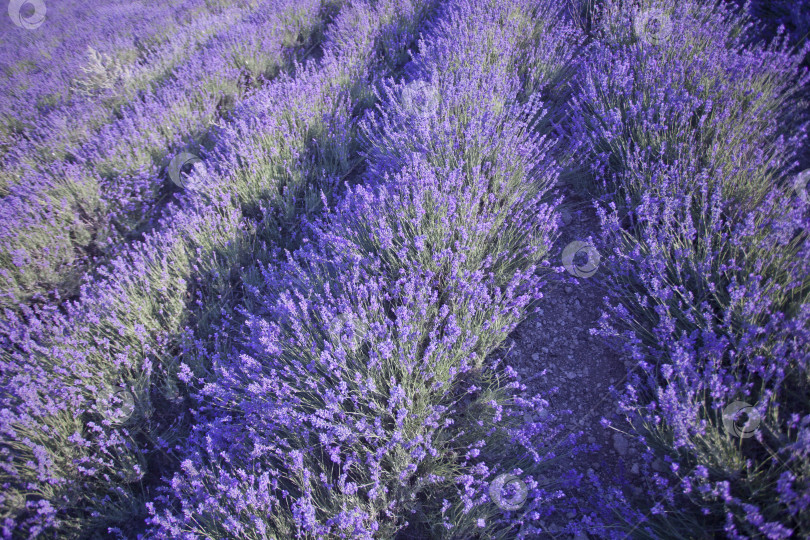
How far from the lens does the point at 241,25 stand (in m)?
5.51

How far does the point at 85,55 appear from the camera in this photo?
5691 mm

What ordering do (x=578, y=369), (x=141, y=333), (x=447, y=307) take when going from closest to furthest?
1. (x=447, y=307)
2. (x=578, y=369)
3. (x=141, y=333)

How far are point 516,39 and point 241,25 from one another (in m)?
3.93

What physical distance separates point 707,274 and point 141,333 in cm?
303

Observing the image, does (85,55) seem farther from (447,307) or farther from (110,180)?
(447,307)

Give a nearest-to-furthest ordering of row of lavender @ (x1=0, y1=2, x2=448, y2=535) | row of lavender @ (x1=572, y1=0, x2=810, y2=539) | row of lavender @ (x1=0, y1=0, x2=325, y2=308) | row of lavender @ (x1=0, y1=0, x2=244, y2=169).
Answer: row of lavender @ (x1=572, y1=0, x2=810, y2=539) < row of lavender @ (x1=0, y1=2, x2=448, y2=535) < row of lavender @ (x1=0, y1=0, x2=325, y2=308) < row of lavender @ (x1=0, y1=0, x2=244, y2=169)

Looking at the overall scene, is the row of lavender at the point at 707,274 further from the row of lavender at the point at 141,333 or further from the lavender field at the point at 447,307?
the row of lavender at the point at 141,333

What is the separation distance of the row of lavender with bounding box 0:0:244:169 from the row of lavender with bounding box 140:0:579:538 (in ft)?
13.5

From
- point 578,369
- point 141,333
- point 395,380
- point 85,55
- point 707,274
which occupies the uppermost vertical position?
point 707,274

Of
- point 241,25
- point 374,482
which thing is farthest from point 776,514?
point 241,25

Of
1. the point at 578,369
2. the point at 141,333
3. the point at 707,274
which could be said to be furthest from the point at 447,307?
the point at 141,333

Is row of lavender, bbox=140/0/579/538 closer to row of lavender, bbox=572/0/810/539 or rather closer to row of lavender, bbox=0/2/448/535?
row of lavender, bbox=0/2/448/535

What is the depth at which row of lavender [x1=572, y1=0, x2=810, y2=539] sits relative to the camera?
1.34m

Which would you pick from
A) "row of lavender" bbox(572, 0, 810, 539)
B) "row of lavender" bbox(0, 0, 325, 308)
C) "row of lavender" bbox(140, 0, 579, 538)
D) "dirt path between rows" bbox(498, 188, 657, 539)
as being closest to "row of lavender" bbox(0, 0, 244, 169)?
"row of lavender" bbox(0, 0, 325, 308)
